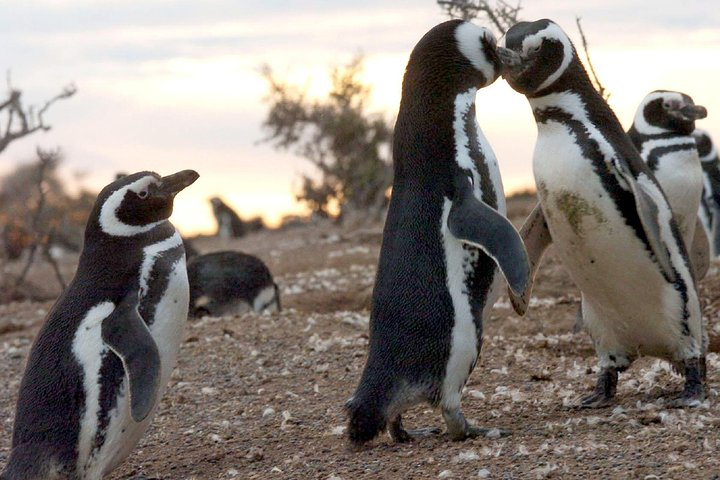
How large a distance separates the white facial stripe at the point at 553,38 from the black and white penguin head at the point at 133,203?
1.59 m

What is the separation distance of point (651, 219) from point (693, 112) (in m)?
2.10

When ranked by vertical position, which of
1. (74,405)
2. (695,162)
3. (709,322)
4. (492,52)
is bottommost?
(709,322)

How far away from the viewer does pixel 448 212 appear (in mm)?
4660

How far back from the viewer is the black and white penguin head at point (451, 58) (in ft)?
15.9

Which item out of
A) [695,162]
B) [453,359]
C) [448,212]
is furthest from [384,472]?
[695,162]

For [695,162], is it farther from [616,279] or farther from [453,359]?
[453,359]

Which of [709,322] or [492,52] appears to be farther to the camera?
[709,322]

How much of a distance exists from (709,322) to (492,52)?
306cm

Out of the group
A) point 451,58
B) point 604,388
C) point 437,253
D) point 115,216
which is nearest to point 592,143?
point 451,58

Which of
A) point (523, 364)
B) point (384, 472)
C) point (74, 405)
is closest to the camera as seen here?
point (384, 472)

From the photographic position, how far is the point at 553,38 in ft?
16.7

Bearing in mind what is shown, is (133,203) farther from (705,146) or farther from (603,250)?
(705,146)

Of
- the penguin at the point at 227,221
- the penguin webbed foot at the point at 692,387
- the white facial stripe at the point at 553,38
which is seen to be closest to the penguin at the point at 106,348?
the white facial stripe at the point at 553,38

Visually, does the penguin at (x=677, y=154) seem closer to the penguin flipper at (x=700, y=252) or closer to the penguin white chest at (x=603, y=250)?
the penguin flipper at (x=700, y=252)
